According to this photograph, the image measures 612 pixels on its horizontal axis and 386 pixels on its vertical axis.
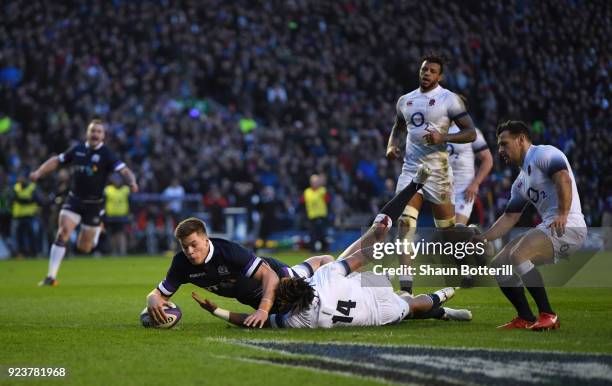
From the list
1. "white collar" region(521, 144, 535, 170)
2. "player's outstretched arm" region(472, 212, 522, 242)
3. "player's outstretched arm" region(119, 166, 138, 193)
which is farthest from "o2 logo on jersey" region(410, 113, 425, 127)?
"player's outstretched arm" region(119, 166, 138, 193)

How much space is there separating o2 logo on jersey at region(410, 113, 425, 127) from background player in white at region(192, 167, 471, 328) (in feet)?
8.54

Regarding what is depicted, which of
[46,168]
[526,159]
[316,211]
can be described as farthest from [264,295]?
[316,211]

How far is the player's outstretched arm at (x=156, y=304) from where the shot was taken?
322 inches

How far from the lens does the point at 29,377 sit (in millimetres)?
5848

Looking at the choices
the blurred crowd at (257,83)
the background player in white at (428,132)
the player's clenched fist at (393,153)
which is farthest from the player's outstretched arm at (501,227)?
the blurred crowd at (257,83)

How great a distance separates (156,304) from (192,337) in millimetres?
564

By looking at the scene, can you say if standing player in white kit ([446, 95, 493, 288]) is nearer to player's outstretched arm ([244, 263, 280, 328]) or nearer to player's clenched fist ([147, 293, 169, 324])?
player's outstretched arm ([244, 263, 280, 328])

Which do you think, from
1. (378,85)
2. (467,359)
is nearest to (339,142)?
(378,85)

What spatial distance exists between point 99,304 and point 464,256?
4.24 meters

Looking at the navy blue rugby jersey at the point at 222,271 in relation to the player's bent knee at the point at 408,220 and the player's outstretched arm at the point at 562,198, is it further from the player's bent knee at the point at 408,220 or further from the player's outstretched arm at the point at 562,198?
the player's bent knee at the point at 408,220

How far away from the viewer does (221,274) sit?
319 inches

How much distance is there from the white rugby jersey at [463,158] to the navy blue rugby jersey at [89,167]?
17.3 ft

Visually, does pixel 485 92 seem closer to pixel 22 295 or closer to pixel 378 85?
pixel 378 85

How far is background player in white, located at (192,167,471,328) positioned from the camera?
7988 mm
